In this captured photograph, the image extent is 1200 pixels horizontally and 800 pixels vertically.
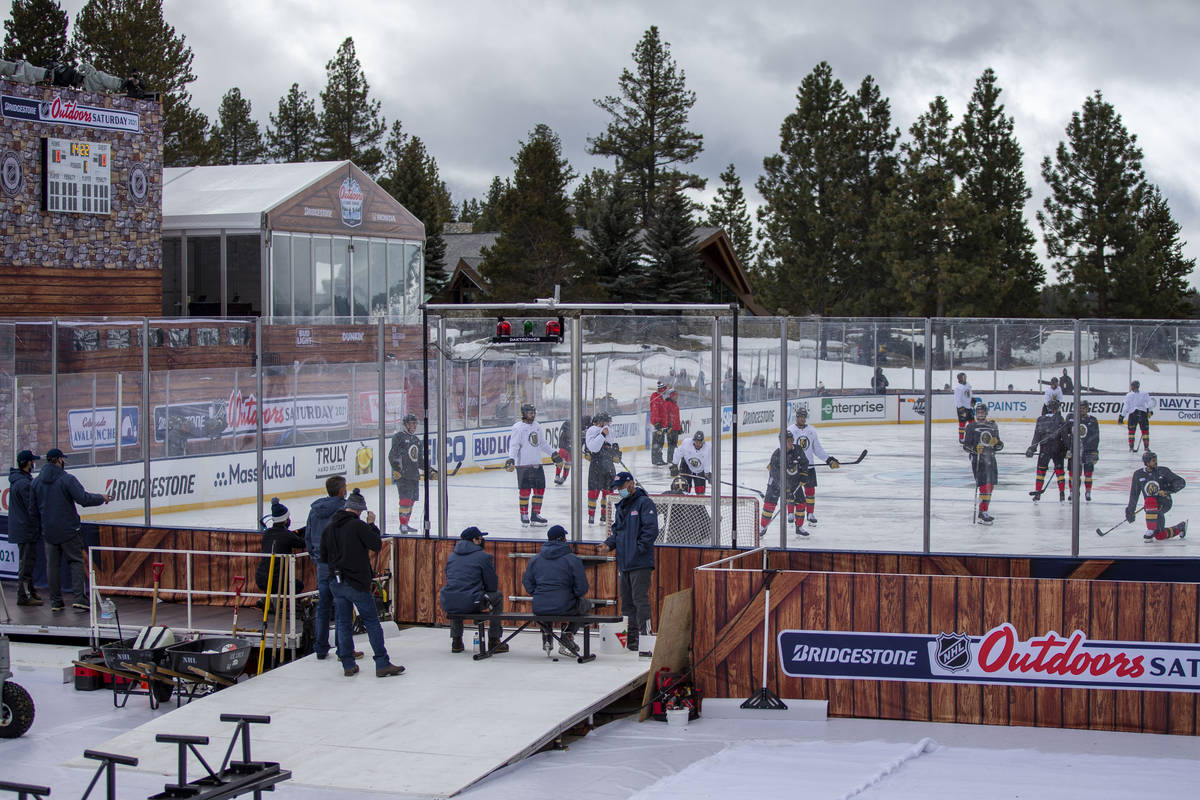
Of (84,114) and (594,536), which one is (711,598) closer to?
(594,536)

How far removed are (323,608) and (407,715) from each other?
2003 mm

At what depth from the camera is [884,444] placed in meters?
18.2

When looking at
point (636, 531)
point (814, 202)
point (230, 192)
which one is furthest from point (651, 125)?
point (636, 531)

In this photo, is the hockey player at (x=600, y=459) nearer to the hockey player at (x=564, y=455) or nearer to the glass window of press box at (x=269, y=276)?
the hockey player at (x=564, y=455)

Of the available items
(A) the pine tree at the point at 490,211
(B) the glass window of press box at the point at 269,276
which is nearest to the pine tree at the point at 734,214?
(A) the pine tree at the point at 490,211

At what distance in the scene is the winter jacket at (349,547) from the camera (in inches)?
430

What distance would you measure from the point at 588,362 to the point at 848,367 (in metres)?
14.4

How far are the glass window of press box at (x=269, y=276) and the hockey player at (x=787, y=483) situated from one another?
22062mm

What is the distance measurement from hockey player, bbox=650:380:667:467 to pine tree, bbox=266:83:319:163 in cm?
6302

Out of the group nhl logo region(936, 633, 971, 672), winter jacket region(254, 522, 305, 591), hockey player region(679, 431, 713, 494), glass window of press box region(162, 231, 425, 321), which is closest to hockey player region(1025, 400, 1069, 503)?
nhl logo region(936, 633, 971, 672)

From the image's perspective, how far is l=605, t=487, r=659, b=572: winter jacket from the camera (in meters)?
11.9

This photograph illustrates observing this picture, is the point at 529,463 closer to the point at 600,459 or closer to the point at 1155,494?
the point at 600,459

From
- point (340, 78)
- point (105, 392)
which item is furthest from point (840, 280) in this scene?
point (105, 392)

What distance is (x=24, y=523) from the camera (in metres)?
13.9
